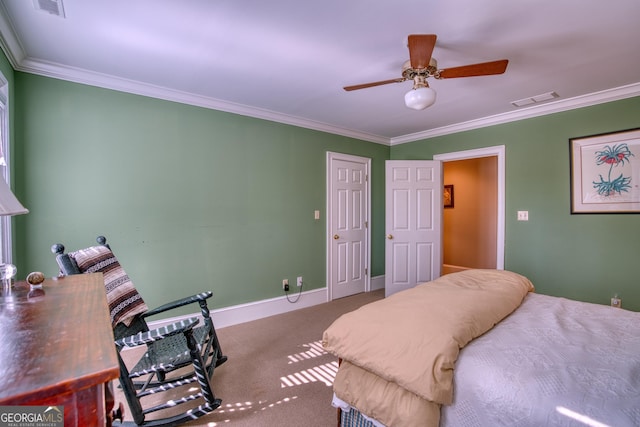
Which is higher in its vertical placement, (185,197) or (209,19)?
(209,19)

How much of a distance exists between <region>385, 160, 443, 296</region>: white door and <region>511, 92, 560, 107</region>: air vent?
4.41 ft

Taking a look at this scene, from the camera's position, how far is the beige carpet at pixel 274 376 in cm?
184

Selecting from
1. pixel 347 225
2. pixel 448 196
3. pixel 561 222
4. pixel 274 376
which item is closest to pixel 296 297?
pixel 347 225

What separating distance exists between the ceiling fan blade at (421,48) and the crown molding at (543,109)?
2230mm

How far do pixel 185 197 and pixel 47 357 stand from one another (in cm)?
256

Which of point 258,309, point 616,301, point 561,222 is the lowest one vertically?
point 258,309

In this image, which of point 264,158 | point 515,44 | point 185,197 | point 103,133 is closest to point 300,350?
point 185,197

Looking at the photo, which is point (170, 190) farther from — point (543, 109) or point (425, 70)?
point (543, 109)

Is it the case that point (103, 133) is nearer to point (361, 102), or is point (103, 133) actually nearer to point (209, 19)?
point (209, 19)

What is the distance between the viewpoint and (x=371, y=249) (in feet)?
15.4

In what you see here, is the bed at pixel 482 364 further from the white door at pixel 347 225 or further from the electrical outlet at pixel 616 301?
the white door at pixel 347 225

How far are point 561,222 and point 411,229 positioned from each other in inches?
67.0

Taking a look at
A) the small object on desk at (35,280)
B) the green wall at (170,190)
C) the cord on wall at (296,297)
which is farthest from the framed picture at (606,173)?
the small object on desk at (35,280)

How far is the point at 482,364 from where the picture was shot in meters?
1.26
